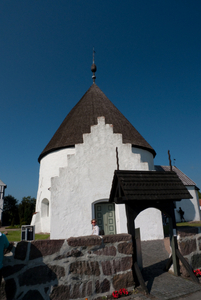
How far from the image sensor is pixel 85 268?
3.75 metres

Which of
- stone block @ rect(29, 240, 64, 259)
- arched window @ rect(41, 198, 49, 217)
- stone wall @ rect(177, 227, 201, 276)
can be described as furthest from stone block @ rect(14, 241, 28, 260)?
arched window @ rect(41, 198, 49, 217)

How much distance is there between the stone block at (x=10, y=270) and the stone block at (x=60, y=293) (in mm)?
733

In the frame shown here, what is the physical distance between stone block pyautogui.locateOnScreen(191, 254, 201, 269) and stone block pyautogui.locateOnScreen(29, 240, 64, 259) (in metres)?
3.66

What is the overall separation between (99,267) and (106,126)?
8.15m

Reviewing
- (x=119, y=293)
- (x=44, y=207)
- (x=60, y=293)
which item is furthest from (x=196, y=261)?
(x=44, y=207)

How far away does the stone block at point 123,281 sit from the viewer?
396 centimetres

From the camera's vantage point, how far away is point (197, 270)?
5016 mm

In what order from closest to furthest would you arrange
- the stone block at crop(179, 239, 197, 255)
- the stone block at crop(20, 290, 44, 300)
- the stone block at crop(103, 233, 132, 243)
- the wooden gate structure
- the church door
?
the stone block at crop(20, 290, 44, 300), the stone block at crop(103, 233, 132, 243), the wooden gate structure, the stone block at crop(179, 239, 197, 255), the church door

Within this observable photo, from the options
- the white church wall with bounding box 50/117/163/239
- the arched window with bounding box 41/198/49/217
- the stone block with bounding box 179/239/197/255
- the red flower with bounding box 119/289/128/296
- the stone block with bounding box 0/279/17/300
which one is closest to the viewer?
the stone block with bounding box 0/279/17/300

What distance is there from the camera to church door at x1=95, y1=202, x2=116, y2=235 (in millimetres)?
10445

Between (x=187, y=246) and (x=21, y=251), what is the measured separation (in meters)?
4.07

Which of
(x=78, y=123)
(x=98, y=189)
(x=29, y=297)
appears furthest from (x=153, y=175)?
(x=78, y=123)

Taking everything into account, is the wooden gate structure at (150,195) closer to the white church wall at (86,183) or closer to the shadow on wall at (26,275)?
the shadow on wall at (26,275)

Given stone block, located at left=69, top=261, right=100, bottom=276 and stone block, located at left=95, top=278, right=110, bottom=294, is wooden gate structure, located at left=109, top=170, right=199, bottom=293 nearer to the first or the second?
stone block, located at left=95, top=278, right=110, bottom=294
